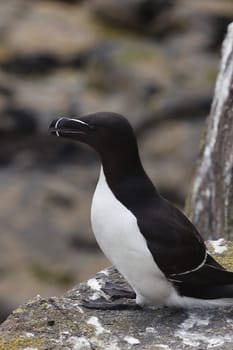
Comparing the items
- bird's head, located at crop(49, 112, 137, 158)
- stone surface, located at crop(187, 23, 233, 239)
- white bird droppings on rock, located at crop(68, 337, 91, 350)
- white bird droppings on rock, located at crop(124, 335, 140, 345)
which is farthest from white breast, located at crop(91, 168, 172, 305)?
stone surface, located at crop(187, 23, 233, 239)

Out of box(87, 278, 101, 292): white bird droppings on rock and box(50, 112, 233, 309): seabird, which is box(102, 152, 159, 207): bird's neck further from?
box(87, 278, 101, 292): white bird droppings on rock

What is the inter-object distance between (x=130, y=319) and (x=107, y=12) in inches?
472

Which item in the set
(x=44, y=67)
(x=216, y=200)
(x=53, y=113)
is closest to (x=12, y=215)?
(x=53, y=113)

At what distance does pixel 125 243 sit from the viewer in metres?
4.48

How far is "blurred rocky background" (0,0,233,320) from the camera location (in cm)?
1145

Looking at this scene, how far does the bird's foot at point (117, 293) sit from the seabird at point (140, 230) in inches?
11.5

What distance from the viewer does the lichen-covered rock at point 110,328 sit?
4379 mm

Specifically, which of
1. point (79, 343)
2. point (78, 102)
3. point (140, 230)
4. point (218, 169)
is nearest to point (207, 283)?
point (140, 230)

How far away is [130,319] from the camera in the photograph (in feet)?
15.4

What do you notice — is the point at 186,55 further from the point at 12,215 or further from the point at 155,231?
the point at 155,231

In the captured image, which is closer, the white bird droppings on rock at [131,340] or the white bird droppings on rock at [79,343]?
the white bird droppings on rock at [79,343]

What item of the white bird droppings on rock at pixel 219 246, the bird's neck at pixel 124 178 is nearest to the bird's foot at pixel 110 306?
the bird's neck at pixel 124 178

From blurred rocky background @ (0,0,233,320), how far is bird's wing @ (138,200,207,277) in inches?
245

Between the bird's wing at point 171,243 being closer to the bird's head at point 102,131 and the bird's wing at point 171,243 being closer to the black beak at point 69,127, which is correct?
the bird's head at point 102,131
